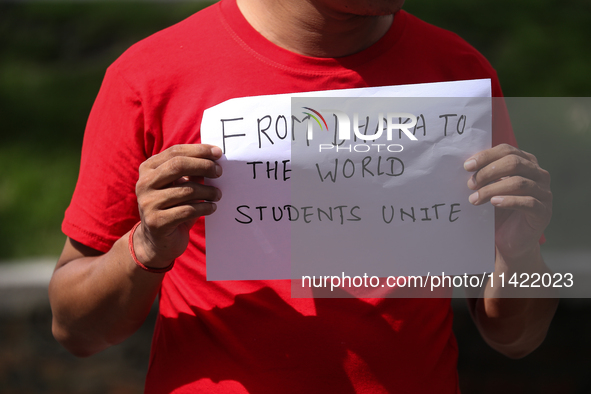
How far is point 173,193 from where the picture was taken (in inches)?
41.4

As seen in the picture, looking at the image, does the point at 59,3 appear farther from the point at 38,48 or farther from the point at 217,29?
the point at 217,29

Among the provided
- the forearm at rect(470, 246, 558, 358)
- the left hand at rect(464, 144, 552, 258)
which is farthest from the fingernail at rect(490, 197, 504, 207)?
the forearm at rect(470, 246, 558, 358)

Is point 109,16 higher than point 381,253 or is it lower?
higher

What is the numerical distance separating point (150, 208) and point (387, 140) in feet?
1.69

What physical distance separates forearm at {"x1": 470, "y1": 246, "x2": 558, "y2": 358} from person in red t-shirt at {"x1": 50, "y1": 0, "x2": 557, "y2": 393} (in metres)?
0.02

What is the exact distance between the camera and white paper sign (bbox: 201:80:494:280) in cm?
116

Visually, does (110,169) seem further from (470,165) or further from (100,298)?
(470,165)

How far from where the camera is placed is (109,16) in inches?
174

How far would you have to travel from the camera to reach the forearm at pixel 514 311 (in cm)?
131

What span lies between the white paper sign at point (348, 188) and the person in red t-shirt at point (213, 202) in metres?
0.06

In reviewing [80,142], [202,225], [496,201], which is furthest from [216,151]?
[80,142]

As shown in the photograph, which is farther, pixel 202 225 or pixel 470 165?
pixel 202 225

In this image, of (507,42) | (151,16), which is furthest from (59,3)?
(507,42)

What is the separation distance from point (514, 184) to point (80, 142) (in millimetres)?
3528
